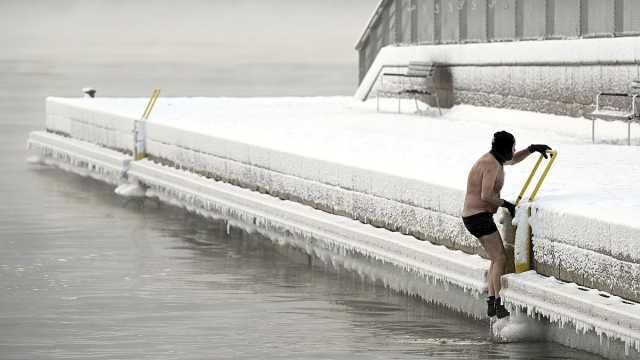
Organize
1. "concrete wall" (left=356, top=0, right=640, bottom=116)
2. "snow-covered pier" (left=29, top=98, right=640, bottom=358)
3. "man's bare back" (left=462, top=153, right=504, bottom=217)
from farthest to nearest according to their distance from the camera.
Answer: "concrete wall" (left=356, top=0, right=640, bottom=116) → "man's bare back" (left=462, top=153, right=504, bottom=217) → "snow-covered pier" (left=29, top=98, right=640, bottom=358)

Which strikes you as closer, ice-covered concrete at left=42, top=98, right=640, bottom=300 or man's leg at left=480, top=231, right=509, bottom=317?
ice-covered concrete at left=42, top=98, right=640, bottom=300

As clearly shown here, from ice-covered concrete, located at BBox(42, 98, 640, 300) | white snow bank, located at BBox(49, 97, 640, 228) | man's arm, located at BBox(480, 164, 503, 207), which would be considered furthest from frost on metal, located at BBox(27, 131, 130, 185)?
man's arm, located at BBox(480, 164, 503, 207)

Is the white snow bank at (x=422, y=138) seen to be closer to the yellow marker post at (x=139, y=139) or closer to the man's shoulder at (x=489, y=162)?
the yellow marker post at (x=139, y=139)

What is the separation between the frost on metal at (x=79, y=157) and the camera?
3086 centimetres

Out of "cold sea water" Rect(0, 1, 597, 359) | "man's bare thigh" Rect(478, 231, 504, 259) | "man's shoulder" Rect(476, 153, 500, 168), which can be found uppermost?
"man's shoulder" Rect(476, 153, 500, 168)

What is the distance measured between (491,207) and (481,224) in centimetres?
18

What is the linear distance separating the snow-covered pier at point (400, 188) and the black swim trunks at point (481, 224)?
36cm

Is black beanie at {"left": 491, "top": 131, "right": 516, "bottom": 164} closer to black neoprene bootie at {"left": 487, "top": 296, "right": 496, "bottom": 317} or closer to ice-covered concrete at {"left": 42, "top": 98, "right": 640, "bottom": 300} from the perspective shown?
ice-covered concrete at {"left": 42, "top": 98, "right": 640, "bottom": 300}

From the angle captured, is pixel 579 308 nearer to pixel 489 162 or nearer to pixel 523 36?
pixel 489 162

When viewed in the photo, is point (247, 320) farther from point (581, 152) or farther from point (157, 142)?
point (157, 142)

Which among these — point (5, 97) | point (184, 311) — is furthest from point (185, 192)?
point (5, 97)

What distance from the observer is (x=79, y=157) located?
33719 mm

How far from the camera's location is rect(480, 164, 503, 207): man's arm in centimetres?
1508

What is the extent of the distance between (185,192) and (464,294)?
1028 centimetres
